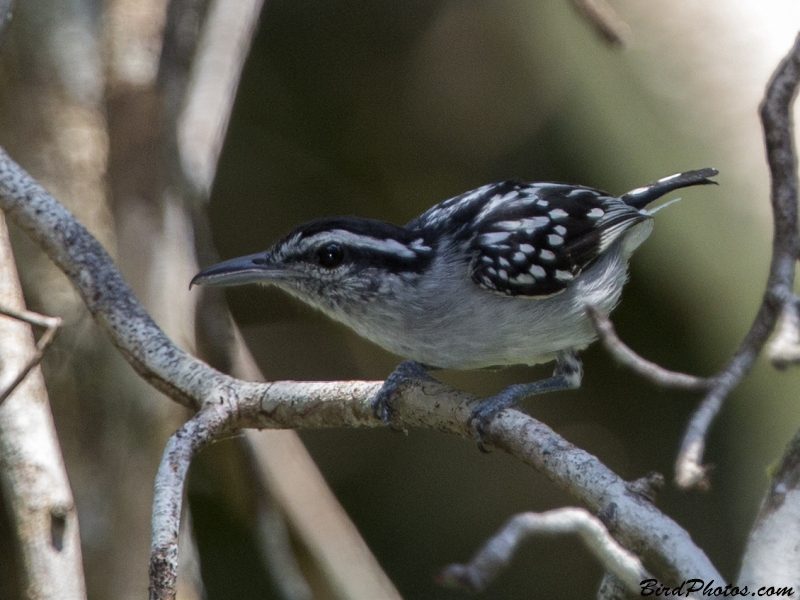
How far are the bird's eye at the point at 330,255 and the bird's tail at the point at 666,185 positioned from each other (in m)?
1.33

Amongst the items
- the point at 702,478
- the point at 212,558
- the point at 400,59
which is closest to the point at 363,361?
the point at 212,558

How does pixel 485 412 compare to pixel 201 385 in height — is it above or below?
below

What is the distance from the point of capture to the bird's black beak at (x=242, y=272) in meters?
3.10

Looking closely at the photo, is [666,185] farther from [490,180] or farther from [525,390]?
[490,180]

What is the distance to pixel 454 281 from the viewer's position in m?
3.27

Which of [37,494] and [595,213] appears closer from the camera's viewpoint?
[37,494]

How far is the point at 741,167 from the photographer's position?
4.22m

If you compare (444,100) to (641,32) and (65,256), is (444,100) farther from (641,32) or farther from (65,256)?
(65,256)

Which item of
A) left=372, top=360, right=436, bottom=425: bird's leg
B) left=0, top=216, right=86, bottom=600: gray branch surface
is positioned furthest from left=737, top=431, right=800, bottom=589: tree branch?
left=0, top=216, right=86, bottom=600: gray branch surface

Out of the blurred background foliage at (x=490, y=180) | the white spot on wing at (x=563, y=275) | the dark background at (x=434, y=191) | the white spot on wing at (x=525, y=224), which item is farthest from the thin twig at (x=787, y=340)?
the dark background at (x=434, y=191)

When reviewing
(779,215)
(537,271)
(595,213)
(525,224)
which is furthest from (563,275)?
(779,215)

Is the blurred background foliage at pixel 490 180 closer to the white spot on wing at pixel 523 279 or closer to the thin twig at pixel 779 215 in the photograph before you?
the white spot on wing at pixel 523 279

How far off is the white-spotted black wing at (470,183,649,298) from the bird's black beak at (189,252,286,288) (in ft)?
2.38

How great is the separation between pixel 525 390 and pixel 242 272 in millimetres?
1066
